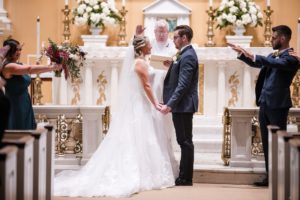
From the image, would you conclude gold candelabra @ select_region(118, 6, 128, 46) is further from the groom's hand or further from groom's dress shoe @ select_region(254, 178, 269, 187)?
groom's dress shoe @ select_region(254, 178, 269, 187)

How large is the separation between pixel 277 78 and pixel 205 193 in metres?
1.40

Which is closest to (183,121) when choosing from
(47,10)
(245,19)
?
(245,19)

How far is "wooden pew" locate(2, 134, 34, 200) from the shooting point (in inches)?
146

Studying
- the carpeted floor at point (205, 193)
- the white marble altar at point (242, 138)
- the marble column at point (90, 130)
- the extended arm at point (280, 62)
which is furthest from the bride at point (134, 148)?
the extended arm at point (280, 62)

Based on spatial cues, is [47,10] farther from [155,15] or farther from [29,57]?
[155,15]

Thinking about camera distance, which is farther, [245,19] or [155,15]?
[155,15]

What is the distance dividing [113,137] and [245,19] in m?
3.33

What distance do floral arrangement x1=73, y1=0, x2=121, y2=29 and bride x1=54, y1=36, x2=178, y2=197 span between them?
2.48m

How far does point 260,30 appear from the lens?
30.2 ft

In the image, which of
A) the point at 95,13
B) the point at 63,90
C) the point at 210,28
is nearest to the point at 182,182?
the point at 63,90

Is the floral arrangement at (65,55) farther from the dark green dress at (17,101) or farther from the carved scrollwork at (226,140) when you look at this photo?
the carved scrollwork at (226,140)

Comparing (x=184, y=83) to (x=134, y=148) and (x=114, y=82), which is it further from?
(x=114, y=82)

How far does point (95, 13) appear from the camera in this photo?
8.70 metres

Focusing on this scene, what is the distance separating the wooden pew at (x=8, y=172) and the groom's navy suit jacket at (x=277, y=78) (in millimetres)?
3035
